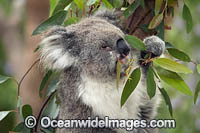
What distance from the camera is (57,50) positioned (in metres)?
2.36

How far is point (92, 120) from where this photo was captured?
7.70ft

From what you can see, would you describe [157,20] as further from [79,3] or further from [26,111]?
[26,111]

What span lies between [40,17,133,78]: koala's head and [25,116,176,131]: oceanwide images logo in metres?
0.31

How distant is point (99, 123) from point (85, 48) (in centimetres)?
51

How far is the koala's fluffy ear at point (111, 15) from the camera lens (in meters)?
2.60

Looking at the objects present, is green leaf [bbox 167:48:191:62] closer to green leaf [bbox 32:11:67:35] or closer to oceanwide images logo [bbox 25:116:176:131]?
oceanwide images logo [bbox 25:116:176:131]

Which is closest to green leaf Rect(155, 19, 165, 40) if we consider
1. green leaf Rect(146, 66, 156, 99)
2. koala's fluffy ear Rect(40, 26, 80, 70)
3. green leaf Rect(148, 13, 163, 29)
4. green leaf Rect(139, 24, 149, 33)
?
green leaf Rect(139, 24, 149, 33)

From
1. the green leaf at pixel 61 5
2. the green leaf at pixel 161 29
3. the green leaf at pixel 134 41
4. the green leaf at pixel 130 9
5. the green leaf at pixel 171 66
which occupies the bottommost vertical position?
the green leaf at pixel 171 66

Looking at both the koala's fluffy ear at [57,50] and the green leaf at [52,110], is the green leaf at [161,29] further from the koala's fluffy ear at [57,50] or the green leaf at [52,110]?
the green leaf at [52,110]

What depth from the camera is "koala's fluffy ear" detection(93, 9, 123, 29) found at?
102 inches

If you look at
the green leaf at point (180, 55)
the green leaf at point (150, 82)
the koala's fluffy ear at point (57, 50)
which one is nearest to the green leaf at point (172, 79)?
the green leaf at point (150, 82)

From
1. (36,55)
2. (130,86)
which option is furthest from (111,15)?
(36,55)

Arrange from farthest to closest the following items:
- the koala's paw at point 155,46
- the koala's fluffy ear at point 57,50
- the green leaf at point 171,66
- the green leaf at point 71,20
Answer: the green leaf at point 71,20
the koala's fluffy ear at point 57,50
the koala's paw at point 155,46
the green leaf at point 171,66

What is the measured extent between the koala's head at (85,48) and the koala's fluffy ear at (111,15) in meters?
0.16
